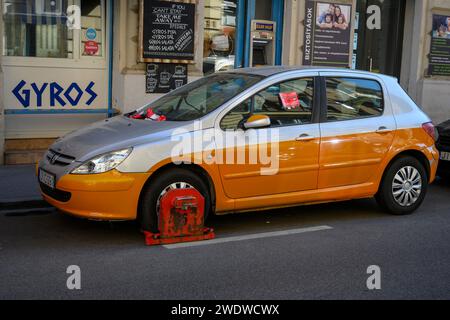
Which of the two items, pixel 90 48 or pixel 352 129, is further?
pixel 90 48

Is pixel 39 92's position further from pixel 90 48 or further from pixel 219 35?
pixel 219 35

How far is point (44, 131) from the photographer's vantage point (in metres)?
10.7

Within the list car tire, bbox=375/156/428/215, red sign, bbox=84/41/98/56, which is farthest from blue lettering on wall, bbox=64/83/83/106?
car tire, bbox=375/156/428/215

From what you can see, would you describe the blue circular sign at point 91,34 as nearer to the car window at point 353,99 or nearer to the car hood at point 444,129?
the car window at point 353,99

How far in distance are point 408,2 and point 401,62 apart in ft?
4.69

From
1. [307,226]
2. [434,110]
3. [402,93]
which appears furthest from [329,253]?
[434,110]

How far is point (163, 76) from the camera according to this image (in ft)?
36.6

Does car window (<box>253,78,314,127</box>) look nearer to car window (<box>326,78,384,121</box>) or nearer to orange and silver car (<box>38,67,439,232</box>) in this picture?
orange and silver car (<box>38,67,439,232</box>)

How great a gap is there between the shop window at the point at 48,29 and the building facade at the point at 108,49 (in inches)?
0.7

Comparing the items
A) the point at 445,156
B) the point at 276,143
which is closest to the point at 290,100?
the point at 276,143

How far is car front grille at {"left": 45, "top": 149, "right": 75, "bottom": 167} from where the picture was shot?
5.83m

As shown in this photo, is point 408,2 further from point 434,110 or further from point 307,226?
point 307,226

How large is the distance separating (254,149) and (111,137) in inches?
55.4

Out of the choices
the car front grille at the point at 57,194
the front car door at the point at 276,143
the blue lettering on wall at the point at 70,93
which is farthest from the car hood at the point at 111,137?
the blue lettering on wall at the point at 70,93
